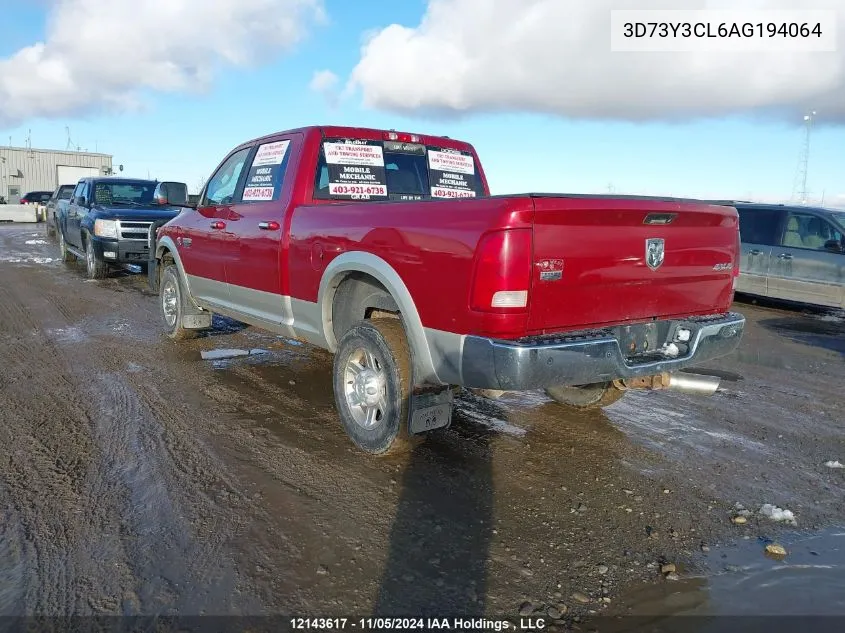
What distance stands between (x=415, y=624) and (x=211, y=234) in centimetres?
445

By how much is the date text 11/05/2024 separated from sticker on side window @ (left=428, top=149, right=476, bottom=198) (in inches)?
145

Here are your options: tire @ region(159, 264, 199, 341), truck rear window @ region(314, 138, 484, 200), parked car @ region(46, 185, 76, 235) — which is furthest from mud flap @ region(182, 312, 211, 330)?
parked car @ region(46, 185, 76, 235)

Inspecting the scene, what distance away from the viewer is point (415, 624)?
2529 millimetres

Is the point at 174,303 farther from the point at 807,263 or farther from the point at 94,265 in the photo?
the point at 807,263

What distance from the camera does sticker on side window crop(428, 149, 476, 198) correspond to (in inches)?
220

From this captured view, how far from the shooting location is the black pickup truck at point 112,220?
1186cm

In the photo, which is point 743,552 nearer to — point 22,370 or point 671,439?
point 671,439

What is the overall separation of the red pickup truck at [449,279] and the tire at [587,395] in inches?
0.6

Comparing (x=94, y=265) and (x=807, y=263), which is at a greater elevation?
(x=807, y=263)

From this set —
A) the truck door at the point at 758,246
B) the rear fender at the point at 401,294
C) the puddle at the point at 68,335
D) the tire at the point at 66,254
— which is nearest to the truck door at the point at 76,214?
the tire at the point at 66,254

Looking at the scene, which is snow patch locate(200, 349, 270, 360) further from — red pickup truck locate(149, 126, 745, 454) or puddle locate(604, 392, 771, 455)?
puddle locate(604, 392, 771, 455)

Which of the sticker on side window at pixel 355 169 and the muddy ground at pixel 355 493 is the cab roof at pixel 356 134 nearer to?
the sticker on side window at pixel 355 169

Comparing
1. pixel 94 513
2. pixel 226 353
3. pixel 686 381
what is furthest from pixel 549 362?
pixel 226 353

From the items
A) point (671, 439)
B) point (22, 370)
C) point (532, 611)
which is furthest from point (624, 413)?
point (22, 370)
